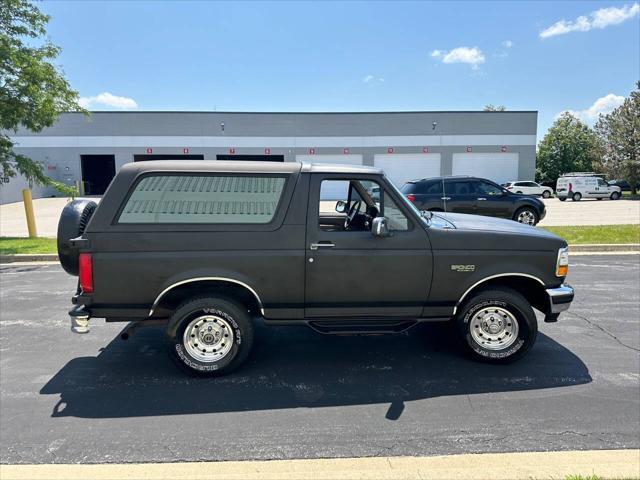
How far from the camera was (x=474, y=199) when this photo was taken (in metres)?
14.4

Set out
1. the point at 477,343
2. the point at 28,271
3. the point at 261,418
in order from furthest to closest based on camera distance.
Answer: the point at 28,271 < the point at 477,343 < the point at 261,418

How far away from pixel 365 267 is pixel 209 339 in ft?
5.23

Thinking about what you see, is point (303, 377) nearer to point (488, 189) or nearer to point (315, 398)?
point (315, 398)

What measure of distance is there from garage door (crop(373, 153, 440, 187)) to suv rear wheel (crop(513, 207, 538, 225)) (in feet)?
87.9

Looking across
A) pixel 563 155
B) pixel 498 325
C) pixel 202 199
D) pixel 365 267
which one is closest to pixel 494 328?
pixel 498 325

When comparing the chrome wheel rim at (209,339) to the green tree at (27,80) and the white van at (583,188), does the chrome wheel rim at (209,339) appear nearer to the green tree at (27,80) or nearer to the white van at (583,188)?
the green tree at (27,80)

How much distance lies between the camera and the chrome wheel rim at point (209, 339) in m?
4.10

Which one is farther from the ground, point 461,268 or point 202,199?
point 202,199

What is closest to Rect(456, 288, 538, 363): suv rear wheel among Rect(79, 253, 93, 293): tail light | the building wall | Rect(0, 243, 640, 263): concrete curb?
Rect(79, 253, 93, 293): tail light

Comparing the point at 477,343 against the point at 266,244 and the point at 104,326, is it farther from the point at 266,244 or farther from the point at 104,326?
the point at 104,326

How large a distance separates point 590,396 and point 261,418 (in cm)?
276

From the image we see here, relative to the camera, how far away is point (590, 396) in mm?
3770

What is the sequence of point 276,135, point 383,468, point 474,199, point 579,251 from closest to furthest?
point 383,468 < point 579,251 < point 474,199 < point 276,135

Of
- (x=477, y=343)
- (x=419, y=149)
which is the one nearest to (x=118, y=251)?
(x=477, y=343)
